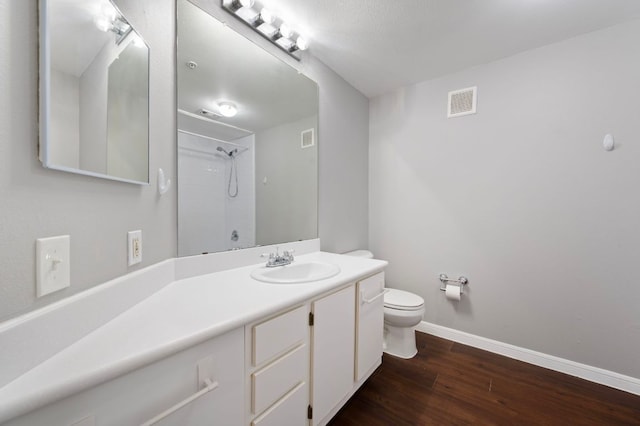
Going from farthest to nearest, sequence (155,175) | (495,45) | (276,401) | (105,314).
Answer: (495,45), (155,175), (276,401), (105,314)

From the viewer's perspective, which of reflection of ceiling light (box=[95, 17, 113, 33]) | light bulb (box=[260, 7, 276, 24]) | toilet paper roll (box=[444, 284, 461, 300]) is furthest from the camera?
toilet paper roll (box=[444, 284, 461, 300])

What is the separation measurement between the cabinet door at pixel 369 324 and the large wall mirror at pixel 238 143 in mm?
656

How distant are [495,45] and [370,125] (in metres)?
1.21

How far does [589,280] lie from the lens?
5.63 ft

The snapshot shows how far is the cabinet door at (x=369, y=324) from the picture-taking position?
56.9 inches

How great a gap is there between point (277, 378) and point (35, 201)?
3.01ft

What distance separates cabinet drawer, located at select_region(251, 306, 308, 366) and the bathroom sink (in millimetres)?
270

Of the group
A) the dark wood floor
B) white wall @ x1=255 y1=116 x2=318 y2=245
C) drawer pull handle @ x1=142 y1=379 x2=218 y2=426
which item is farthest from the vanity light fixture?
the dark wood floor

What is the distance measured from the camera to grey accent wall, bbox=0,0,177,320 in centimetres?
47

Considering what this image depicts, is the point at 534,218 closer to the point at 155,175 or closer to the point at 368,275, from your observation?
the point at 368,275

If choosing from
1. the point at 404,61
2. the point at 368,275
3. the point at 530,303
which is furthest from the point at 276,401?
the point at 404,61

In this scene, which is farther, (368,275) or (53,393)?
(368,275)

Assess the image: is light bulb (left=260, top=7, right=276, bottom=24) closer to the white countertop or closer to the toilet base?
the white countertop

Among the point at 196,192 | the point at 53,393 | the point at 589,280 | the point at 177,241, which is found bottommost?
the point at 589,280
